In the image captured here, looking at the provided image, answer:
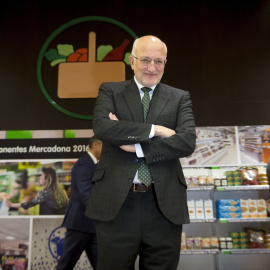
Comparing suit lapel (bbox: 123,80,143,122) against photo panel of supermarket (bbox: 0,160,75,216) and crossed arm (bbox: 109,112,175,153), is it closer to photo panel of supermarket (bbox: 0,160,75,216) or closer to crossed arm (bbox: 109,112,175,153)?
crossed arm (bbox: 109,112,175,153)

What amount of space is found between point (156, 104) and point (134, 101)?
0.40 feet

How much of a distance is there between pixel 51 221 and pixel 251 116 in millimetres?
3093

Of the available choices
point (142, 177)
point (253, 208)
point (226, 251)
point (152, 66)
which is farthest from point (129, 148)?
point (253, 208)

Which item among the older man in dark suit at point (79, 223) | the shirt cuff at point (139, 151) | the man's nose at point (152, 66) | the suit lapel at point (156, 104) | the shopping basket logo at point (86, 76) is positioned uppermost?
the shopping basket logo at point (86, 76)

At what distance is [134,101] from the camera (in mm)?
1652

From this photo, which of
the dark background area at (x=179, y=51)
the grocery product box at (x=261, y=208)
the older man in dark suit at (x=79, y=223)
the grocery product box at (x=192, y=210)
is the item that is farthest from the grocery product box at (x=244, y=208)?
the older man in dark suit at (x=79, y=223)

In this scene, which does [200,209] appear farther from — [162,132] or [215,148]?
[162,132]

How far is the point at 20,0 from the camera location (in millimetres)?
4703

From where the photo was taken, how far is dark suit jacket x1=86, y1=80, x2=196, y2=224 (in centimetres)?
146

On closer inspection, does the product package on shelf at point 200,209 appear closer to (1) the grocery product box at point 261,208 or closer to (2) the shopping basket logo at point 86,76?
(1) the grocery product box at point 261,208

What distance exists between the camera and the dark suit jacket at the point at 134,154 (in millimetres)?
1456

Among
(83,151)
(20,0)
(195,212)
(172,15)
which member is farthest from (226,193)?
(20,0)

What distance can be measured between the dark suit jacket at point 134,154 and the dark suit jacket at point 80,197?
A: 6.10ft

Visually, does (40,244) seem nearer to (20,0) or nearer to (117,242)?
(117,242)
